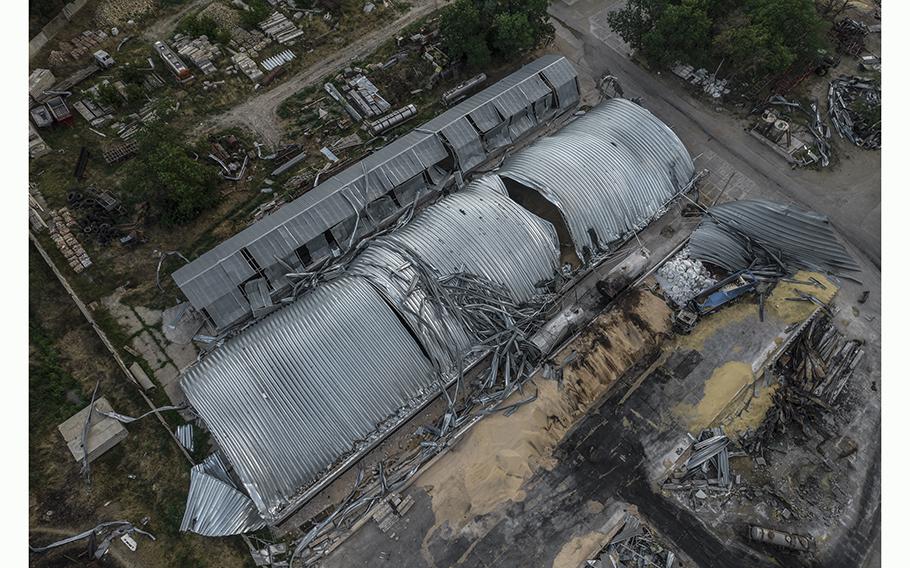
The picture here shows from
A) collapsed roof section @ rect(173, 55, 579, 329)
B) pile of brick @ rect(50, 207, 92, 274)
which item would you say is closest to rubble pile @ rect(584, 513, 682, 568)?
collapsed roof section @ rect(173, 55, 579, 329)

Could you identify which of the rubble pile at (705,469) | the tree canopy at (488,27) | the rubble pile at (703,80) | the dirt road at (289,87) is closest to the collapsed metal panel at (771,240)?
the rubble pile at (705,469)

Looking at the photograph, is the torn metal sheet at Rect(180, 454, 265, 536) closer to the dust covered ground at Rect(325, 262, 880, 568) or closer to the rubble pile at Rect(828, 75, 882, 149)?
the dust covered ground at Rect(325, 262, 880, 568)

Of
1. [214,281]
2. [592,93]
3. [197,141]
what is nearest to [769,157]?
[592,93]

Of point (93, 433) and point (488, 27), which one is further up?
point (488, 27)

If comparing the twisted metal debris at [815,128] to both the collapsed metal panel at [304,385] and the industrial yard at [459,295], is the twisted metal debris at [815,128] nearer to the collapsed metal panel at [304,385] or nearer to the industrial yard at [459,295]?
the industrial yard at [459,295]

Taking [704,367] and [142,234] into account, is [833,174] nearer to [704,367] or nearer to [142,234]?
[704,367]

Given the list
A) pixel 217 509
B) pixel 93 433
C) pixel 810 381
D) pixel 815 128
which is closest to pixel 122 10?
pixel 93 433

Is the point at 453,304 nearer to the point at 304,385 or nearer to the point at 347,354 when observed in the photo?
the point at 347,354
